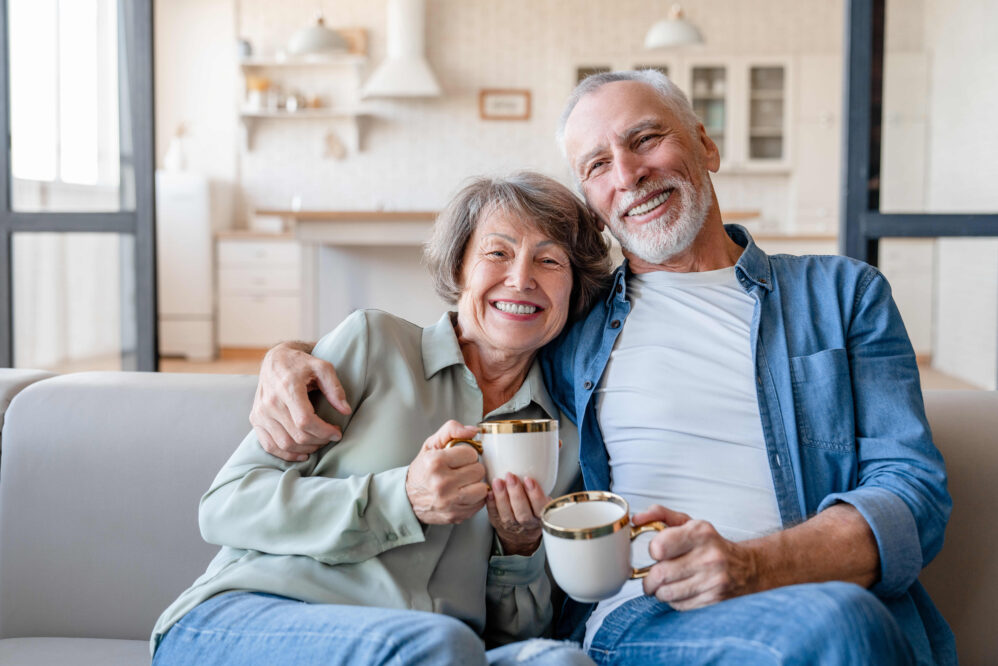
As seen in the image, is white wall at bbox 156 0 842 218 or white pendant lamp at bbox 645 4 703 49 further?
white wall at bbox 156 0 842 218

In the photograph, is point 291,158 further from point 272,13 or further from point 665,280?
point 665,280

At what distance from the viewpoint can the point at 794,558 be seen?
1.08 m

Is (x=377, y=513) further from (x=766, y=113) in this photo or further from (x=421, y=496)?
(x=766, y=113)

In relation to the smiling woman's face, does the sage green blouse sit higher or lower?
lower

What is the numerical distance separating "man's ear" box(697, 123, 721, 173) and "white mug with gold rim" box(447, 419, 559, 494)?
74cm

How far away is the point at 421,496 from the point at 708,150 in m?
0.90

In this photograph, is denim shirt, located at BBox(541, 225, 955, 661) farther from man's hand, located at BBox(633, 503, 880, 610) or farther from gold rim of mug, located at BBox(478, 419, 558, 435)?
gold rim of mug, located at BBox(478, 419, 558, 435)

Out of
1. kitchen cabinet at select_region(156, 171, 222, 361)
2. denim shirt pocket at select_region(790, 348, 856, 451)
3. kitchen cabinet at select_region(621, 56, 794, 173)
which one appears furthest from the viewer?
kitchen cabinet at select_region(621, 56, 794, 173)

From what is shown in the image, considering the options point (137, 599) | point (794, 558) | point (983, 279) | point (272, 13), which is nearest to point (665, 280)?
point (794, 558)

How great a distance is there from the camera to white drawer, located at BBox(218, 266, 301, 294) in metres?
6.37

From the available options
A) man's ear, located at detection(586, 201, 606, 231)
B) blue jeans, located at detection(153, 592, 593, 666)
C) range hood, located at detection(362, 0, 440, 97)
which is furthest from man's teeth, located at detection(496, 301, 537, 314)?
range hood, located at detection(362, 0, 440, 97)

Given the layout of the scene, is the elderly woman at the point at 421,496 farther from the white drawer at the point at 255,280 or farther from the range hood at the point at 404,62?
the range hood at the point at 404,62

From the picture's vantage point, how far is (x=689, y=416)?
1325 mm

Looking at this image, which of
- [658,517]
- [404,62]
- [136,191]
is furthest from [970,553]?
[404,62]
